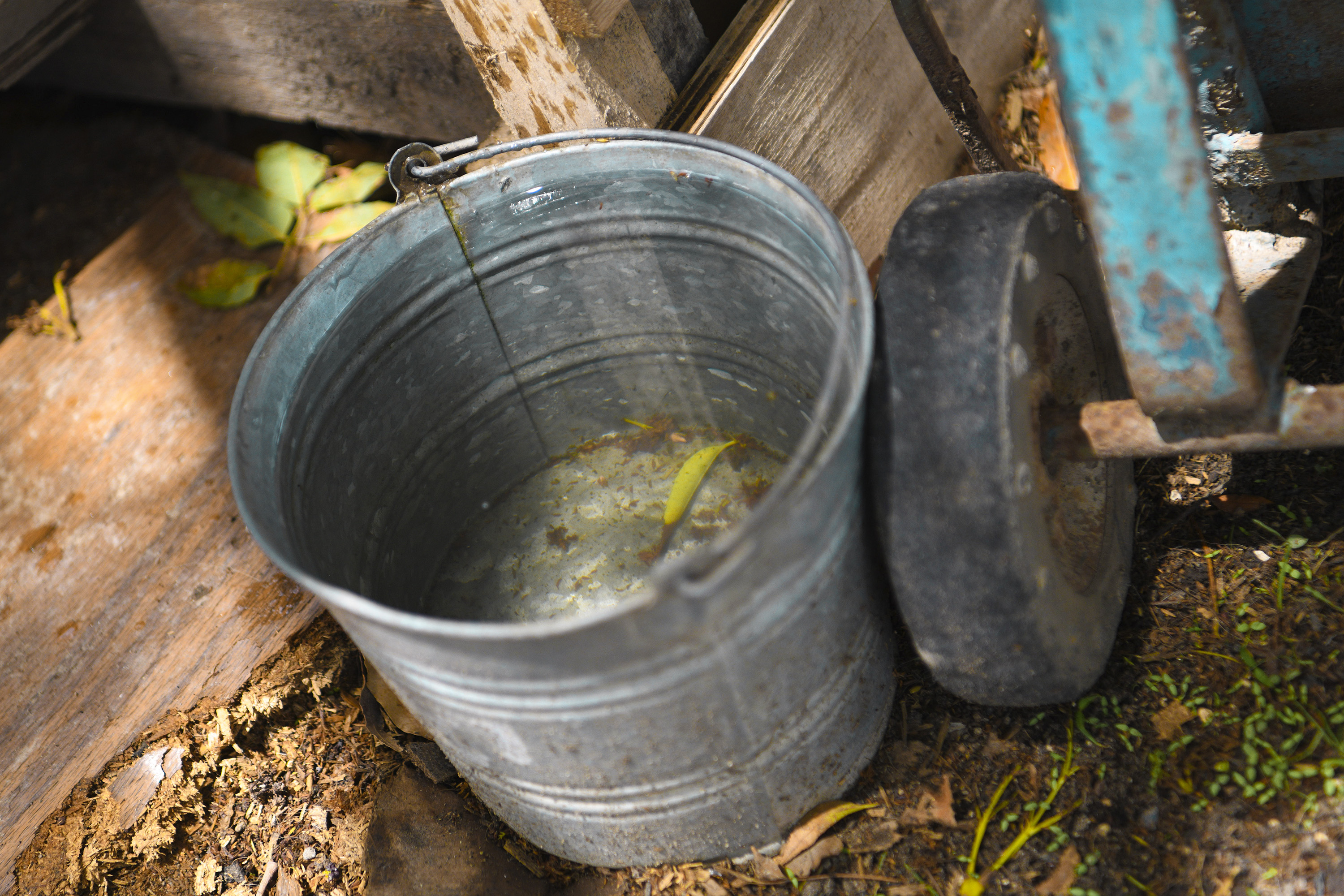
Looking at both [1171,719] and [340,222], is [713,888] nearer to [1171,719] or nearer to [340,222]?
[1171,719]

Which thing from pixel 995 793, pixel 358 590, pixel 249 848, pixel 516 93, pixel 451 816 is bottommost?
pixel 995 793

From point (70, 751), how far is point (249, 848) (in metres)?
0.43

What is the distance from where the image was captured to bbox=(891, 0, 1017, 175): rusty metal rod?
1.85 m

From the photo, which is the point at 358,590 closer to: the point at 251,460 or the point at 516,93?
the point at 251,460

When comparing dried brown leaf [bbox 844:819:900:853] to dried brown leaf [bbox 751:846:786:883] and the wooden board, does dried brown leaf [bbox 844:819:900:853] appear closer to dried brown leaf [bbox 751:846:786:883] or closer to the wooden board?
dried brown leaf [bbox 751:846:786:883]

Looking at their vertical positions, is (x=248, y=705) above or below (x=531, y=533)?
above

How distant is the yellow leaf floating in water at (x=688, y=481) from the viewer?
2189mm

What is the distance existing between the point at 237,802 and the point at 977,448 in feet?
4.98

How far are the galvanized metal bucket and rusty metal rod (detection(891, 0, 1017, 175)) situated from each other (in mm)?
525

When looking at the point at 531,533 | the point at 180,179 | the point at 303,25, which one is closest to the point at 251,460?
the point at 531,533

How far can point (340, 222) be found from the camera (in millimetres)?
2773

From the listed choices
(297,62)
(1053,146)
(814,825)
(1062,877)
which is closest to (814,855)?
(814,825)

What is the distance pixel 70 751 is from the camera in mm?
1954

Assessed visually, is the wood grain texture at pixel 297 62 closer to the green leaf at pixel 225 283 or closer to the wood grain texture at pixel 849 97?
the green leaf at pixel 225 283
